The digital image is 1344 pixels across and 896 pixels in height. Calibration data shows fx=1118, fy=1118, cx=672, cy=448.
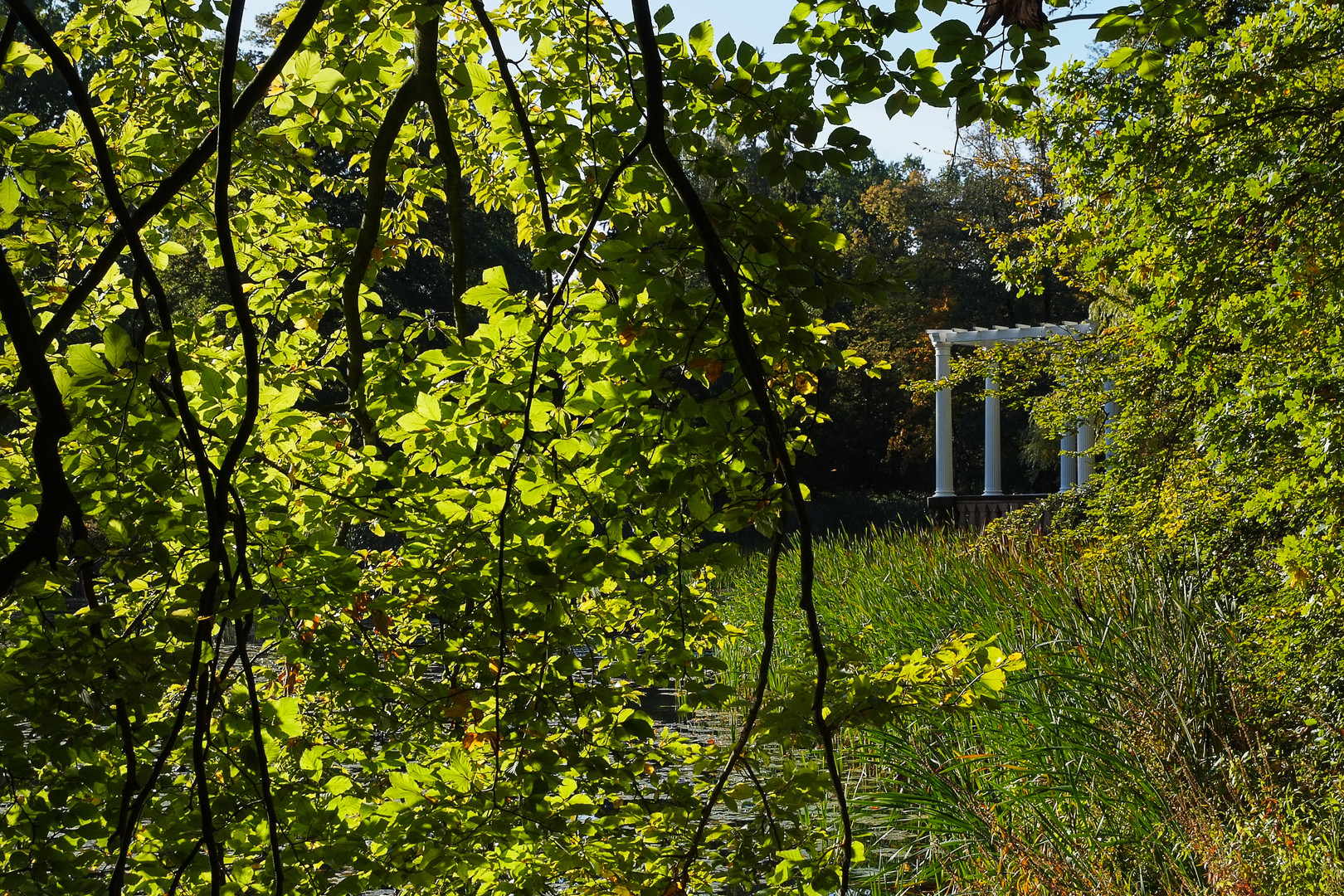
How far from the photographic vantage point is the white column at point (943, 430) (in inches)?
715

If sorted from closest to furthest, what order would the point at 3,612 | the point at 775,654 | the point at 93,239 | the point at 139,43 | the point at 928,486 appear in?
the point at 3,612
the point at 93,239
the point at 139,43
the point at 775,654
the point at 928,486

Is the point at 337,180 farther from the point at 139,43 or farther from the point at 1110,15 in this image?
the point at 1110,15

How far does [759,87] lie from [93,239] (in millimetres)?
1967

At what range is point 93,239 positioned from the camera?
2.81m

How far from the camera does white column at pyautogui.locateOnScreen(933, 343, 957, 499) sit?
1816 cm

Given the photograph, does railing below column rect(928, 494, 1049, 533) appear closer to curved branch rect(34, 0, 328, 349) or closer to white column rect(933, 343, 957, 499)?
white column rect(933, 343, 957, 499)

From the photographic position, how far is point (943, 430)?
738 inches

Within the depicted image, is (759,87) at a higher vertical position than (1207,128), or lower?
lower

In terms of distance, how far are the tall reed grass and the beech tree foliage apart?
20.7 inches

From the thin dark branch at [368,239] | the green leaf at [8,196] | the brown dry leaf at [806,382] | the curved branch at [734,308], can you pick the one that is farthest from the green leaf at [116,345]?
the thin dark branch at [368,239]

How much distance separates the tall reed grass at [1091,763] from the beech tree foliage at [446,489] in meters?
0.53

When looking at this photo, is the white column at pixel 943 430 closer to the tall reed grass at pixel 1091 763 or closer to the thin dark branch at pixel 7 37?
the tall reed grass at pixel 1091 763

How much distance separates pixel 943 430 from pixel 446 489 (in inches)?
688

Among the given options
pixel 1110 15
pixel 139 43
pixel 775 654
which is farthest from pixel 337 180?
pixel 775 654
